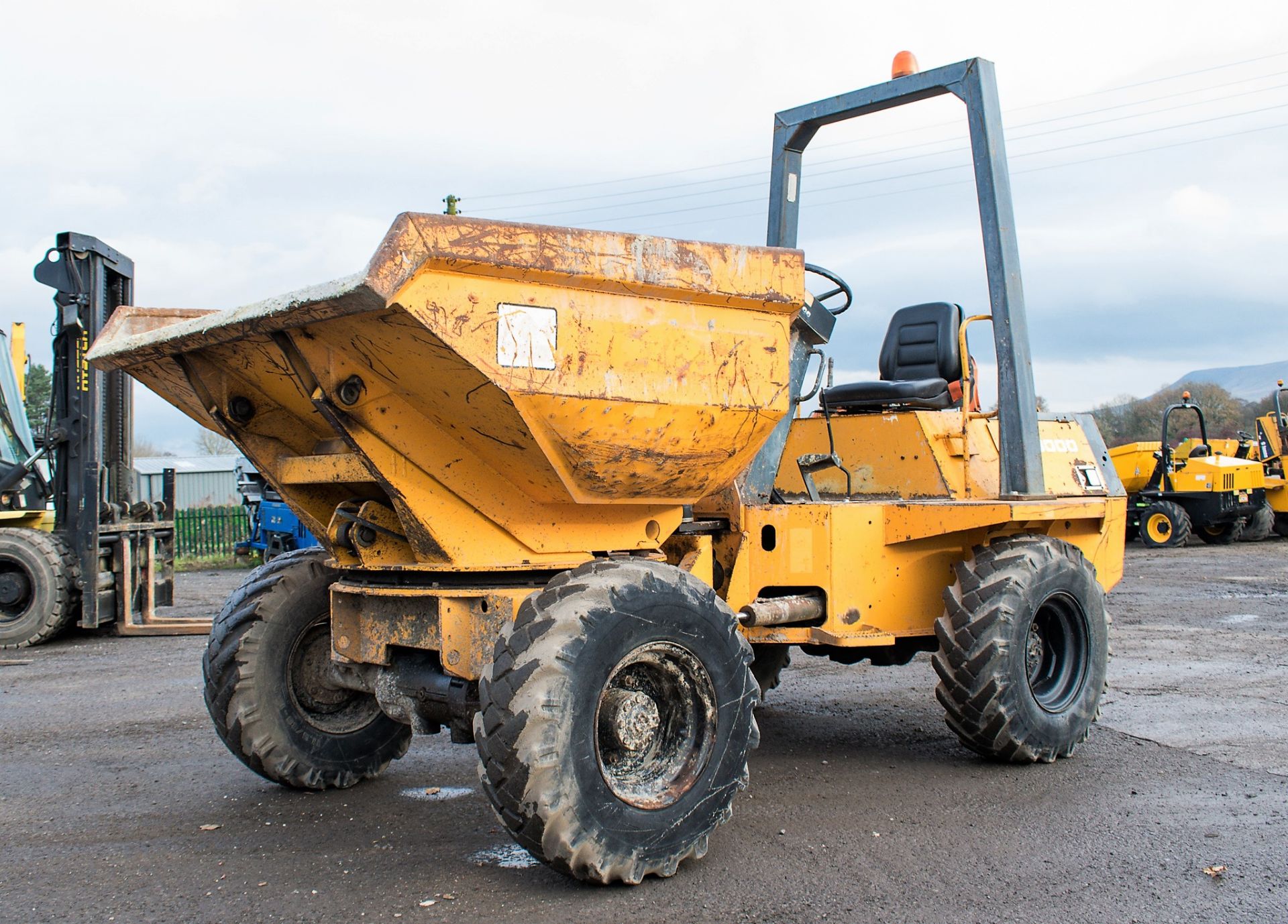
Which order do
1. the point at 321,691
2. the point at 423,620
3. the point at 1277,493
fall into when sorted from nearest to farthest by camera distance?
the point at 423,620 → the point at 321,691 → the point at 1277,493

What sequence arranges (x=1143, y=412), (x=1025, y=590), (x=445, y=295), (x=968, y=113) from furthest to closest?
(x=1143, y=412)
(x=968, y=113)
(x=1025, y=590)
(x=445, y=295)

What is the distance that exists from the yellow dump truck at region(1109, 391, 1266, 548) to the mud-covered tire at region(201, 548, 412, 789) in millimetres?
17737

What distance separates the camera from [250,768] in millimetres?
4637

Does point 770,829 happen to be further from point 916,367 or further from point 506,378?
point 916,367

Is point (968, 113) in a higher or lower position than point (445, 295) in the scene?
higher

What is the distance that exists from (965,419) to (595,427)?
278cm

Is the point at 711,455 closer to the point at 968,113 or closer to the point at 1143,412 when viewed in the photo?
the point at 968,113

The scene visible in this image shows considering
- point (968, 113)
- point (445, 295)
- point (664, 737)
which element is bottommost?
point (664, 737)

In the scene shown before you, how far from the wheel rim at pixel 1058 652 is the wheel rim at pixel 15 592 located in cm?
804

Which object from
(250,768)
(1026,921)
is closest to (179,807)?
(250,768)

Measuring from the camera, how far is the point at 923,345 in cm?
663

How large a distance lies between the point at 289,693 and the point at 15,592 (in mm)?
6212

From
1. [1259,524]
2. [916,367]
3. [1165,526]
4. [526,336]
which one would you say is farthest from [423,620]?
[1259,524]

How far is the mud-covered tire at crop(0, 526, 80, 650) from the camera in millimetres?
9383
